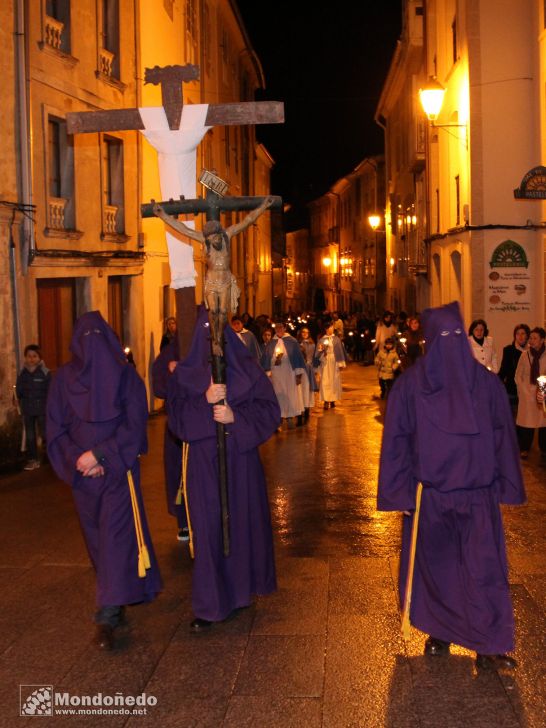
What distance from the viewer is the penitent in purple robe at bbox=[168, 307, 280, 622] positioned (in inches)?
262

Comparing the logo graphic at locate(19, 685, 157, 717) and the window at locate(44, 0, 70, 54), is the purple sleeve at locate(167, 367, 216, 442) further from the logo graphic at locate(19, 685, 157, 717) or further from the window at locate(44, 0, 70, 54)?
the window at locate(44, 0, 70, 54)

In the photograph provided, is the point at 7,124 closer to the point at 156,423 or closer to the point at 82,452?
the point at 156,423

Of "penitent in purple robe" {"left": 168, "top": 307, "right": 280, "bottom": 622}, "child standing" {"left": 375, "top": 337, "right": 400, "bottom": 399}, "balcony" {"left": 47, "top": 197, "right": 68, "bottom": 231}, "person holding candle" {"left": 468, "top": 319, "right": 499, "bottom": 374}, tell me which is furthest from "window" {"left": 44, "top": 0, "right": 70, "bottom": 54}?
"penitent in purple robe" {"left": 168, "top": 307, "right": 280, "bottom": 622}

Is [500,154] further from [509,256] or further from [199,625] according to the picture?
[199,625]

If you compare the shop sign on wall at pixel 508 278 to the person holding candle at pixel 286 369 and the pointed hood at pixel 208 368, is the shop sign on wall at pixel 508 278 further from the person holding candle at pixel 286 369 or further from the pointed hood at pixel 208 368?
the pointed hood at pixel 208 368

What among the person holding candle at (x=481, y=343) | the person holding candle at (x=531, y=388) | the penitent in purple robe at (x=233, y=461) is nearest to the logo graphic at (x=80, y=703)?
the penitent in purple robe at (x=233, y=461)

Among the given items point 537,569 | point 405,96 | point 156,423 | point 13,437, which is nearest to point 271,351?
point 156,423

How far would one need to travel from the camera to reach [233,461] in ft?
22.2

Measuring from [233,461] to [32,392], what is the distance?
713 cm

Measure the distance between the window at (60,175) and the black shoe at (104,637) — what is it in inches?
435

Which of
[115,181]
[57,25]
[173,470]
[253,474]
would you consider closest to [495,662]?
[253,474]

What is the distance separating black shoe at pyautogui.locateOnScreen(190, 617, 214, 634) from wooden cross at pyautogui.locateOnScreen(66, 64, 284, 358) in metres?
2.94

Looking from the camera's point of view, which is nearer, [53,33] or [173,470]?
[173,470]

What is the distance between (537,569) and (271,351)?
10.1 m
